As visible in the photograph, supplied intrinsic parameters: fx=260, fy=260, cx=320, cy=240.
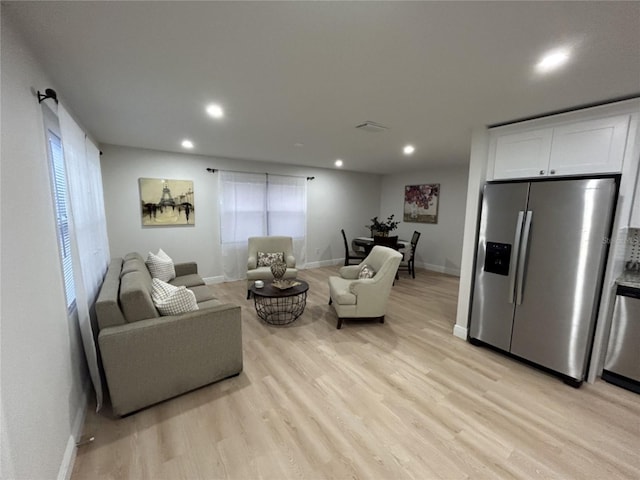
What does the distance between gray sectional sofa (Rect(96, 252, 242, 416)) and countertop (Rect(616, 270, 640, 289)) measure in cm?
338

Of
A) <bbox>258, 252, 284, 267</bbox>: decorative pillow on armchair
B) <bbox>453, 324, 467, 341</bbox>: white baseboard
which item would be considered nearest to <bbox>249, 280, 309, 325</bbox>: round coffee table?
<bbox>258, 252, 284, 267</bbox>: decorative pillow on armchair

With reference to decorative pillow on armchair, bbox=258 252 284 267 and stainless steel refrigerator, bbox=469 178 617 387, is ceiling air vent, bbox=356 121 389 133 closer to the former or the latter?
stainless steel refrigerator, bbox=469 178 617 387

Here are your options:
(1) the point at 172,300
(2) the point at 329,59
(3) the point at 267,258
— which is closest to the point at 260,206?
(3) the point at 267,258

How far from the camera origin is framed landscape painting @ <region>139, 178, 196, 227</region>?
14.0 ft

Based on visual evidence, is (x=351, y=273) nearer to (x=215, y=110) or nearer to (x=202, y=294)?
(x=202, y=294)

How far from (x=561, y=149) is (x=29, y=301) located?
154 inches

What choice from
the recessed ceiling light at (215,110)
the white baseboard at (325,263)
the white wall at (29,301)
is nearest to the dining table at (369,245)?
the white baseboard at (325,263)

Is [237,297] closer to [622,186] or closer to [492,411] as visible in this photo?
[492,411]

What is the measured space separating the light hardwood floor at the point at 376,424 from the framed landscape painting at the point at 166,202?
2.92 m

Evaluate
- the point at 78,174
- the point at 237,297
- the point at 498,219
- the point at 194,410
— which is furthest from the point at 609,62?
the point at 237,297

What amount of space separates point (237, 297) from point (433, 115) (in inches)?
147

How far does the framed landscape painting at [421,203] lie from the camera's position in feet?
20.0

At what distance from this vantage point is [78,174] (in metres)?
2.12

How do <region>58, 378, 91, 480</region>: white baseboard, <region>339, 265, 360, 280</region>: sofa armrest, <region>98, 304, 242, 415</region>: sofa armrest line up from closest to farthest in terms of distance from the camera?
<region>58, 378, 91, 480</region>: white baseboard → <region>98, 304, 242, 415</region>: sofa armrest → <region>339, 265, 360, 280</region>: sofa armrest
